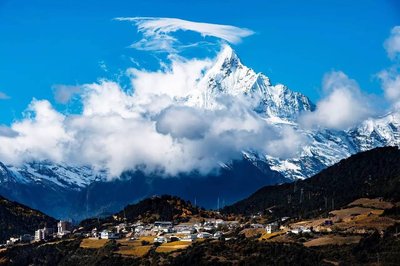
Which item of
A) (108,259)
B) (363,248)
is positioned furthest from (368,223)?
(108,259)

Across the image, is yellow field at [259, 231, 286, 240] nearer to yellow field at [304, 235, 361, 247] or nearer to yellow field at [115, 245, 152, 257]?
yellow field at [304, 235, 361, 247]

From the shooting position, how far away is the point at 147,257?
183 m

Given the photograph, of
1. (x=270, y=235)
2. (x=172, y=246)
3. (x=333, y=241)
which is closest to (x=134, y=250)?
(x=172, y=246)

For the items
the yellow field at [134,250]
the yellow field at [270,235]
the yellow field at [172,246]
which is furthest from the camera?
the yellow field at [270,235]

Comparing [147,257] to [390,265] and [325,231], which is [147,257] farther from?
[390,265]

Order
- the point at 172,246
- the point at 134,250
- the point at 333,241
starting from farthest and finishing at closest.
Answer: the point at 134,250
the point at 172,246
the point at 333,241

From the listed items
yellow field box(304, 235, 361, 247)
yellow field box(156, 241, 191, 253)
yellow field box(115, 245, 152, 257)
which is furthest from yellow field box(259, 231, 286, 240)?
yellow field box(115, 245, 152, 257)

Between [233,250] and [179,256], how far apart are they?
10.6 metres

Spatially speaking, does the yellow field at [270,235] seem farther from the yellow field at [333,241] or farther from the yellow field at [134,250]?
the yellow field at [134,250]

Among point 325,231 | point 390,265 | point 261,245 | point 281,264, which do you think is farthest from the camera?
point 325,231

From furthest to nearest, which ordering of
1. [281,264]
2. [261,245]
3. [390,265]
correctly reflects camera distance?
[261,245] < [281,264] < [390,265]

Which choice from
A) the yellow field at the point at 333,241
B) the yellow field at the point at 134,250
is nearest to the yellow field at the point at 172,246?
the yellow field at the point at 134,250

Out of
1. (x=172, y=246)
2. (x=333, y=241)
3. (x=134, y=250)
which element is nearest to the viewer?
(x=333, y=241)

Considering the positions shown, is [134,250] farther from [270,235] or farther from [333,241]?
[333,241]
